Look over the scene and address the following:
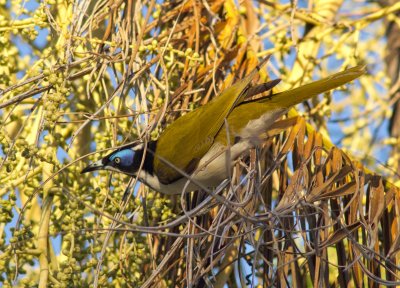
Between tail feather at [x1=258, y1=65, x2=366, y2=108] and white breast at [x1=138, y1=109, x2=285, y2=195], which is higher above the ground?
tail feather at [x1=258, y1=65, x2=366, y2=108]

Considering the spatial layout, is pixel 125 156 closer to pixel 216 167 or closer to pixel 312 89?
pixel 216 167

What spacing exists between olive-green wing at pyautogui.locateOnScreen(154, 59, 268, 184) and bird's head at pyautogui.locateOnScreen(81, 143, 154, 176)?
0.37ft

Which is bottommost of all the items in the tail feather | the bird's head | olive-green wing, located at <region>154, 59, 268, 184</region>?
the bird's head

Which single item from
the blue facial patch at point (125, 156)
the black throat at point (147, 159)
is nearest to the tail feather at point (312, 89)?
the black throat at point (147, 159)

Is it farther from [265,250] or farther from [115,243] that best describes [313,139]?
[115,243]

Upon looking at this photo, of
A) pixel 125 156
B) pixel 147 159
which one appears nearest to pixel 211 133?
pixel 147 159

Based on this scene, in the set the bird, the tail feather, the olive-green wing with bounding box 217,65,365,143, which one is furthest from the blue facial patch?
the tail feather

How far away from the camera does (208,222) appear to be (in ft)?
9.90

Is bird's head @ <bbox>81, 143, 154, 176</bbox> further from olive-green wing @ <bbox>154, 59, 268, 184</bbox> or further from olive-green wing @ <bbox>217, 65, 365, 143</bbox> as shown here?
olive-green wing @ <bbox>217, 65, 365, 143</bbox>

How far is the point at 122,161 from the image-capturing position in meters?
3.04

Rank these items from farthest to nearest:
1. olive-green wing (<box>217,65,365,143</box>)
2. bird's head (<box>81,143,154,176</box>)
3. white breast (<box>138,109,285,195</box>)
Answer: olive-green wing (<box>217,65,365,143</box>) → white breast (<box>138,109,285,195</box>) → bird's head (<box>81,143,154,176</box>)

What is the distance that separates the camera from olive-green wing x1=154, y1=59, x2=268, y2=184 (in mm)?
3164

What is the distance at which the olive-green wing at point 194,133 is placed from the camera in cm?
316

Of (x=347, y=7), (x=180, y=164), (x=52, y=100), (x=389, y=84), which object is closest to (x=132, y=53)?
(x=52, y=100)
